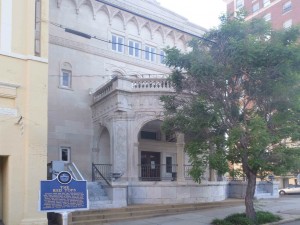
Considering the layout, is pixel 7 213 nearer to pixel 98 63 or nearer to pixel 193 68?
pixel 193 68

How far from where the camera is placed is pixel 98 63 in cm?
2495

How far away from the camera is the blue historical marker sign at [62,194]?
28.2 feet

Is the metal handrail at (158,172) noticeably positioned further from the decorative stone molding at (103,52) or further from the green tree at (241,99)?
the green tree at (241,99)

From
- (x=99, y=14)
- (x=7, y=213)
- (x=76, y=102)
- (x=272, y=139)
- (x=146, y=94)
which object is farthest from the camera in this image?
(x=99, y=14)

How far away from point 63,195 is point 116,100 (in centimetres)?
1210

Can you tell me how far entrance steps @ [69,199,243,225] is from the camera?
15188mm

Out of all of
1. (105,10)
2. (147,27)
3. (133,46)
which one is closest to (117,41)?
(133,46)

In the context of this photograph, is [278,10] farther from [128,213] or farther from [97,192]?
[128,213]

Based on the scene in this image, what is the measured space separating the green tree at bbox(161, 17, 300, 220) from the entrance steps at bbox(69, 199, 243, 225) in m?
3.94

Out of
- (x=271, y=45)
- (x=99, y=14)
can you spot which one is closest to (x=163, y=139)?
(x=99, y=14)

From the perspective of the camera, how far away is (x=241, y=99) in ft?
50.6

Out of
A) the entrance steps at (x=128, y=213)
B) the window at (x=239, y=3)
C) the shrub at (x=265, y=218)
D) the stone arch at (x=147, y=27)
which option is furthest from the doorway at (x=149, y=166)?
the window at (x=239, y=3)

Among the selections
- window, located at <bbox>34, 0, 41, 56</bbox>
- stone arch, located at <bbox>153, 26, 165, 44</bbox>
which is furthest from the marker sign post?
stone arch, located at <bbox>153, 26, 165, 44</bbox>

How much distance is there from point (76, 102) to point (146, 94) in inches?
204
